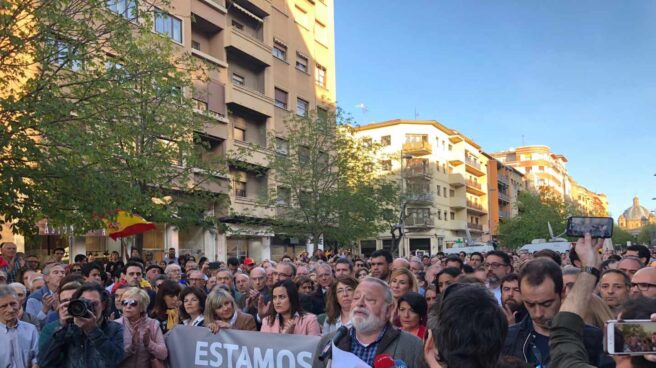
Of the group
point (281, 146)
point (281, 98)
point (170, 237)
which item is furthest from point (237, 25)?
point (170, 237)

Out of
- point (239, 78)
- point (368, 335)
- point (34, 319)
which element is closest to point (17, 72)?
point (34, 319)

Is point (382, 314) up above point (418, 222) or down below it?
below

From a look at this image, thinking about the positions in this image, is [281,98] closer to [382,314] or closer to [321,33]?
[321,33]

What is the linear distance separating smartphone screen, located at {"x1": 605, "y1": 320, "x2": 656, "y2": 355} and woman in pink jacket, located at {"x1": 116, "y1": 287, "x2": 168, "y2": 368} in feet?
15.1

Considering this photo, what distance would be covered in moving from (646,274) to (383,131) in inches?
2421

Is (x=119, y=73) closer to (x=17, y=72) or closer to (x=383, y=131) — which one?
(x=17, y=72)

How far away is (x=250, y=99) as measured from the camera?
32.4m

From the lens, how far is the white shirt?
5.62m

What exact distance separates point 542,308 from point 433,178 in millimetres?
63364

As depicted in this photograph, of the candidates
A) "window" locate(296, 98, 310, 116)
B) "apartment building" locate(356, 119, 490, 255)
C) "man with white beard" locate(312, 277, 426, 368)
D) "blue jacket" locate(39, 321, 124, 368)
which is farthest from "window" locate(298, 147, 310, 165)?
"apartment building" locate(356, 119, 490, 255)

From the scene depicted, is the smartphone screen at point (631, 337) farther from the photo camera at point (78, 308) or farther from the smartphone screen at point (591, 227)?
the photo camera at point (78, 308)

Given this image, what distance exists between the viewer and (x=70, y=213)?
1116 centimetres

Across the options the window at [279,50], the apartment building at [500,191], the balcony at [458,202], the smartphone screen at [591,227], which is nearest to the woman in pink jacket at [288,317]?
the smartphone screen at [591,227]

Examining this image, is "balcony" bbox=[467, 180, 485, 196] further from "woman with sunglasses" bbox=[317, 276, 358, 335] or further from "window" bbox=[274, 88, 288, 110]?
"woman with sunglasses" bbox=[317, 276, 358, 335]
